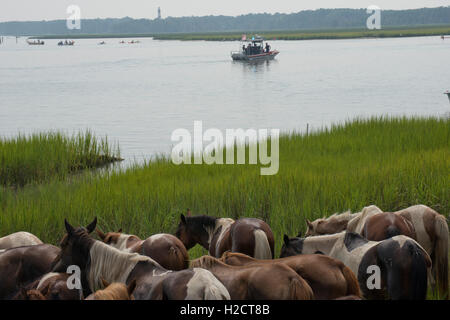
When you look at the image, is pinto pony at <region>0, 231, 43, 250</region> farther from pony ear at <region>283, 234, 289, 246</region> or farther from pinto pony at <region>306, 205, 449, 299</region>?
pinto pony at <region>306, 205, 449, 299</region>

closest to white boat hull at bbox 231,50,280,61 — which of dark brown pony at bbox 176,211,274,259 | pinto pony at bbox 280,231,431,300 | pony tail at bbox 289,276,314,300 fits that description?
dark brown pony at bbox 176,211,274,259

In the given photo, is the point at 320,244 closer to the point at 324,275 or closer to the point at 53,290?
the point at 324,275

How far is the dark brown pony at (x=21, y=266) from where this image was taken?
7.25 metres

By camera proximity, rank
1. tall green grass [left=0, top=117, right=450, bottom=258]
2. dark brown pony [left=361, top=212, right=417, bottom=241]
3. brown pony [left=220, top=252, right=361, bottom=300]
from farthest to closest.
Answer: tall green grass [left=0, top=117, right=450, bottom=258] → dark brown pony [left=361, top=212, right=417, bottom=241] → brown pony [left=220, top=252, right=361, bottom=300]

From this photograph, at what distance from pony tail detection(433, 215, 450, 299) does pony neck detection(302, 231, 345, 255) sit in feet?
4.51

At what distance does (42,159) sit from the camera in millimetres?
18906

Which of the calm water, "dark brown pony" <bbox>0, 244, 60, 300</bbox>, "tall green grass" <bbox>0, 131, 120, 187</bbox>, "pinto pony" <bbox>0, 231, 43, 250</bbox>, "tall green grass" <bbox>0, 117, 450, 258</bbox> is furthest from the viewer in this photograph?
the calm water

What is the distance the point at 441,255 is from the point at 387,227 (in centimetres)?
81

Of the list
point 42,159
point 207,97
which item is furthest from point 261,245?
point 207,97

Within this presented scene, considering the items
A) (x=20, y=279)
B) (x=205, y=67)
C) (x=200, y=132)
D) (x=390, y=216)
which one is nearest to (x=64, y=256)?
(x=20, y=279)

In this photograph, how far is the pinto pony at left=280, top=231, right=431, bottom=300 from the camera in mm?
6516

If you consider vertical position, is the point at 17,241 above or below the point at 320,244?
below

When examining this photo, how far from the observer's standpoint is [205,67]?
101m
